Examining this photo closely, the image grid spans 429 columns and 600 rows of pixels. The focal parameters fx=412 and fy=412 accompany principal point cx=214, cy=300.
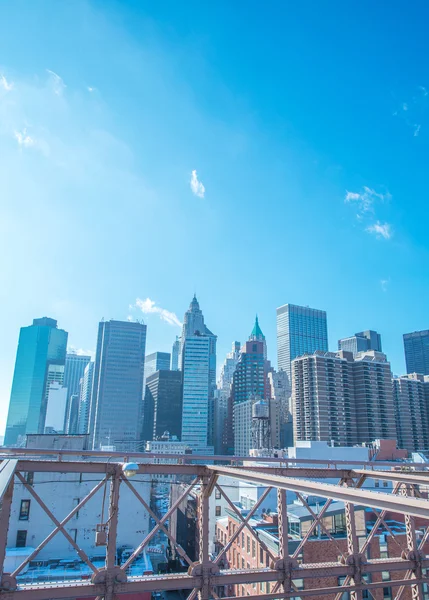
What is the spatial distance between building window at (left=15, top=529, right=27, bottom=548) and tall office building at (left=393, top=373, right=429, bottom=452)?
137522 mm

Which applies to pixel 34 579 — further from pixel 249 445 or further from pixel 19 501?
pixel 249 445

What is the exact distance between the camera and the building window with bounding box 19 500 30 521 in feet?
101

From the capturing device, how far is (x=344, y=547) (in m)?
25.6

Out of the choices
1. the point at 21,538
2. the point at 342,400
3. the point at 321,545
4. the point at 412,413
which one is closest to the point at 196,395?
the point at 342,400

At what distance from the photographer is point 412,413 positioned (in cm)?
15038

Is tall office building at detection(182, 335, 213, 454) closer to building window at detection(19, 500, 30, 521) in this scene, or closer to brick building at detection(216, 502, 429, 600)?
brick building at detection(216, 502, 429, 600)

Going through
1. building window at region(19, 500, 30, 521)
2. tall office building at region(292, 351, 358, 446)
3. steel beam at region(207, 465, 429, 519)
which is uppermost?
tall office building at region(292, 351, 358, 446)

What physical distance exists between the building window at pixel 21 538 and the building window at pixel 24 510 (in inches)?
32.9

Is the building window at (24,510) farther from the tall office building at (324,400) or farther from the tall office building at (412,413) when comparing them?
the tall office building at (412,413)

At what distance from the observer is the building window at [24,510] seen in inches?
1217

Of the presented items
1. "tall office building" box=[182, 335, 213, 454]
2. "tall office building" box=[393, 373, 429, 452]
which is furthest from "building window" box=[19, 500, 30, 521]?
"tall office building" box=[182, 335, 213, 454]

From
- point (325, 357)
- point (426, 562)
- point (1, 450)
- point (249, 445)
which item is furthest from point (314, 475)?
point (249, 445)

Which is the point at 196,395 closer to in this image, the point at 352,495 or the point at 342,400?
the point at 342,400

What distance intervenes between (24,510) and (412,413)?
491 feet
